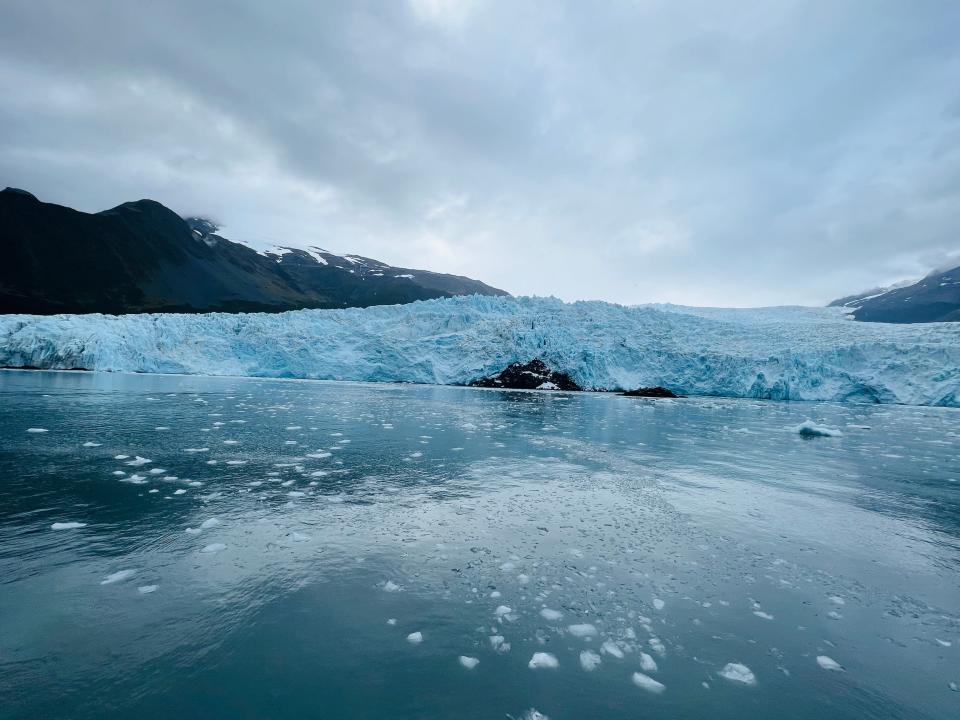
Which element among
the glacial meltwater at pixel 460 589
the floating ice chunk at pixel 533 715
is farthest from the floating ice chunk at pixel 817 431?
the floating ice chunk at pixel 533 715

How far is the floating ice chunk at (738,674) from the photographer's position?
3.05 m

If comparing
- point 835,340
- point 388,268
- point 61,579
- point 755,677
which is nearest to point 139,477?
point 61,579

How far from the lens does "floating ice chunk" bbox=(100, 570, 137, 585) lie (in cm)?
393

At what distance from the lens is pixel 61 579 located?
12.9 ft

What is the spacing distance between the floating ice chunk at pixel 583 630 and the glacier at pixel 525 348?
3466 centimetres

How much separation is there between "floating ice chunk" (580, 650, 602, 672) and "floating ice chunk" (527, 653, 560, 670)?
174 mm

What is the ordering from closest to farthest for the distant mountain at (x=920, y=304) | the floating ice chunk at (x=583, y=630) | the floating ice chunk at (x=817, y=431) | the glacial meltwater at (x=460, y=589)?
the glacial meltwater at (x=460, y=589) < the floating ice chunk at (x=583, y=630) < the floating ice chunk at (x=817, y=431) < the distant mountain at (x=920, y=304)

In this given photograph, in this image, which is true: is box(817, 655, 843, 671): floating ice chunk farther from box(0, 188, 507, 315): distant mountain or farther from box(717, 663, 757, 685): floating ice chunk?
box(0, 188, 507, 315): distant mountain

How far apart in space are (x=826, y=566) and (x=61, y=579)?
701 centimetres

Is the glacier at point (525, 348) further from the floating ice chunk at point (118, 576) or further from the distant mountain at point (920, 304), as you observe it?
the distant mountain at point (920, 304)

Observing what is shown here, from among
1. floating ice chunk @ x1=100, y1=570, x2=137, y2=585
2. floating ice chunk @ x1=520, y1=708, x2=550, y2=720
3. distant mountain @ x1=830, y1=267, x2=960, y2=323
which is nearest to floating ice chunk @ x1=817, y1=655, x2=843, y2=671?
floating ice chunk @ x1=520, y1=708, x2=550, y2=720

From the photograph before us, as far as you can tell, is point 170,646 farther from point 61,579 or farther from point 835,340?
point 835,340

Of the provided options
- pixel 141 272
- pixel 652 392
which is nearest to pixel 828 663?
pixel 652 392

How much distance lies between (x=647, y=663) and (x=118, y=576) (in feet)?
13.9
